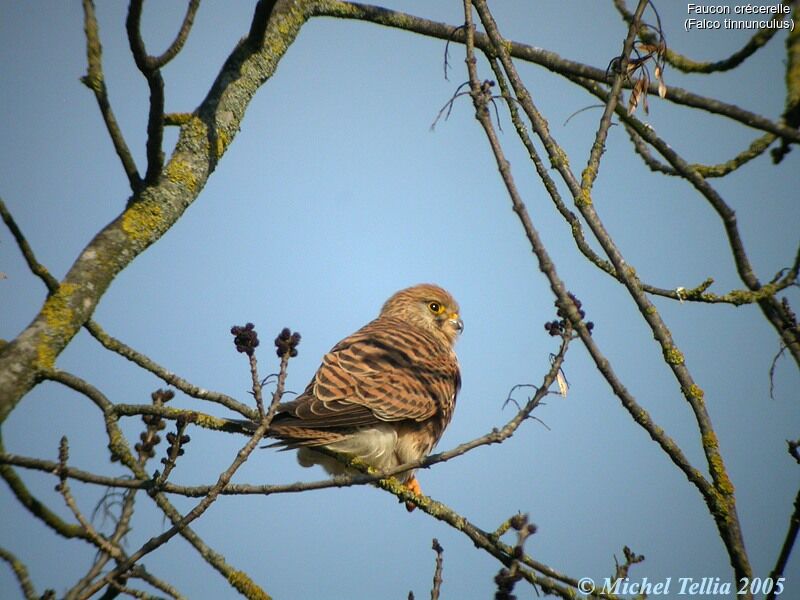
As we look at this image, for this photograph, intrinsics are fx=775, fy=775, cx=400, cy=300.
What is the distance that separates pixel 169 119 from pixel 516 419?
1597 millimetres

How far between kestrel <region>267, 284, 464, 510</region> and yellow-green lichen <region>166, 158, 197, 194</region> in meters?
1.13

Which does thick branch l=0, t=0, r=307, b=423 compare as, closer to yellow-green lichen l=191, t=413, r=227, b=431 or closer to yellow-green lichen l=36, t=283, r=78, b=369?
yellow-green lichen l=36, t=283, r=78, b=369

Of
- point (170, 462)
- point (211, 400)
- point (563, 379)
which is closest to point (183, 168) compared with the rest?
point (211, 400)

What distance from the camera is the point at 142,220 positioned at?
2490mm

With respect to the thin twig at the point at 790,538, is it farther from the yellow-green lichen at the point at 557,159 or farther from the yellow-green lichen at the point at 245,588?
the yellow-green lichen at the point at 245,588

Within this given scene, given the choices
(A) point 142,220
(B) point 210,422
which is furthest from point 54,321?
(B) point 210,422

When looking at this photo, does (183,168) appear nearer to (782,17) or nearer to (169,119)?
(169,119)

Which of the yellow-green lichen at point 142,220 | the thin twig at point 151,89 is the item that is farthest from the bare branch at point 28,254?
the thin twig at point 151,89

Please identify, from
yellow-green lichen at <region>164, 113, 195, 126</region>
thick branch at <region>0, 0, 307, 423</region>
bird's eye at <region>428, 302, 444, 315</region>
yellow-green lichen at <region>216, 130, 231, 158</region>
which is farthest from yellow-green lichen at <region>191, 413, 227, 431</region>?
bird's eye at <region>428, 302, 444, 315</region>

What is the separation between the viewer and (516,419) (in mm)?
2381

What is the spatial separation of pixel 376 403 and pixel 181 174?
5.72 ft

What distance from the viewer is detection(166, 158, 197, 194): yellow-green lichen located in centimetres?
261

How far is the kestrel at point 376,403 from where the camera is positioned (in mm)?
3490

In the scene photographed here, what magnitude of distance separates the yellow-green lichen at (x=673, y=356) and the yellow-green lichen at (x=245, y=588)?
1.49 m
